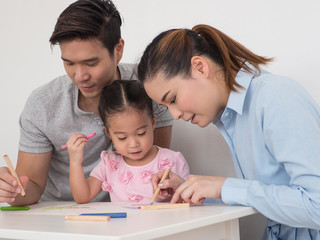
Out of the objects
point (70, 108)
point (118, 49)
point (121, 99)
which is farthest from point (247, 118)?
point (70, 108)

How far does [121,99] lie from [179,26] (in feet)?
1.85

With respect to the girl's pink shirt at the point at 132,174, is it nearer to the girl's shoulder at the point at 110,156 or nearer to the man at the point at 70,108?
the girl's shoulder at the point at 110,156

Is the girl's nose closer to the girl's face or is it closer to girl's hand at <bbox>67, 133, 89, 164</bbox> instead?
the girl's face

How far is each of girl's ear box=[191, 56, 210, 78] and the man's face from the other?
357 millimetres

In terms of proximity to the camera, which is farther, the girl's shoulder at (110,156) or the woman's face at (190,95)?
the girl's shoulder at (110,156)

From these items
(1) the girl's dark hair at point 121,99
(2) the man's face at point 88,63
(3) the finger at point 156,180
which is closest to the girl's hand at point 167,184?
(3) the finger at point 156,180

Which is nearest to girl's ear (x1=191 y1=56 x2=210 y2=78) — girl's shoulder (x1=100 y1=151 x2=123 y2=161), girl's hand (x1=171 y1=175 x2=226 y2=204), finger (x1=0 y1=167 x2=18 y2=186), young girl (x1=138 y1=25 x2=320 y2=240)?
young girl (x1=138 y1=25 x2=320 y2=240)

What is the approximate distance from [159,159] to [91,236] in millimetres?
726

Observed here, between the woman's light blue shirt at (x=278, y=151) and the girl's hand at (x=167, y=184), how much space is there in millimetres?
193

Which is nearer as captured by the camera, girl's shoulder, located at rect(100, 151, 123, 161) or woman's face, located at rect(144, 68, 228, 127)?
woman's face, located at rect(144, 68, 228, 127)

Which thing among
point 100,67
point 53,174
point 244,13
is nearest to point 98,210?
point 100,67

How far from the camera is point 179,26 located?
1.94 meters

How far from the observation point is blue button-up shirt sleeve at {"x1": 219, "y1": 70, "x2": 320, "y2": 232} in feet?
3.51

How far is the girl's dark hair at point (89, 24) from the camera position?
143 centimetres
